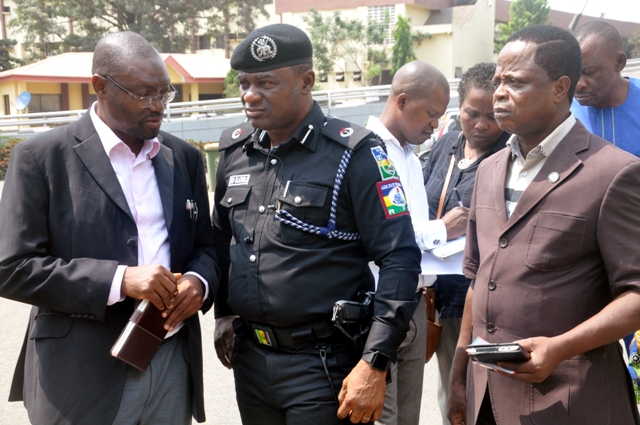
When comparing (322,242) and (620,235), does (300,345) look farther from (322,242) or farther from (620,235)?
(620,235)

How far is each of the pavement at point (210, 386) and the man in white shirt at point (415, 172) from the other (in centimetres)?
114

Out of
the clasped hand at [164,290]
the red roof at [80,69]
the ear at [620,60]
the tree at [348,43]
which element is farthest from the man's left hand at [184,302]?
the tree at [348,43]

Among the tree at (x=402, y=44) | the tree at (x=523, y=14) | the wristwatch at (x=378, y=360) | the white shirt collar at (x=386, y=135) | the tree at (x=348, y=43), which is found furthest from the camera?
the tree at (x=523, y=14)

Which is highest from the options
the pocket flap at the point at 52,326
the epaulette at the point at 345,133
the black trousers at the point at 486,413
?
the epaulette at the point at 345,133

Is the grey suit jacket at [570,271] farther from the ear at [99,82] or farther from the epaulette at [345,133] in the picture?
the ear at [99,82]

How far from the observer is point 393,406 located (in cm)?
326

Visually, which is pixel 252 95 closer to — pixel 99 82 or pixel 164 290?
pixel 99 82

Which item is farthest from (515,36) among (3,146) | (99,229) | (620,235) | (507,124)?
(3,146)

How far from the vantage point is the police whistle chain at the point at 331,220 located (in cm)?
271

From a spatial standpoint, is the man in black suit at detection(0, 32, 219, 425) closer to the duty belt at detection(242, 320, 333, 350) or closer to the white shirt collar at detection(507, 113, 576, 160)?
the duty belt at detection(242, 320, 333, 350)

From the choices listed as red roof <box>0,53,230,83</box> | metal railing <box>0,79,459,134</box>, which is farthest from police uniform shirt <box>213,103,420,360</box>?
red roof <box>0,53,230,83</box>

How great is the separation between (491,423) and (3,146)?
66.3 ft

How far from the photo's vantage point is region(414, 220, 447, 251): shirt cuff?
335 cm

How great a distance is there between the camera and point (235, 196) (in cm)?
292
